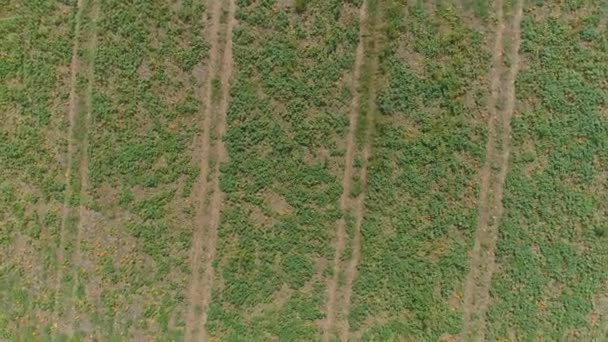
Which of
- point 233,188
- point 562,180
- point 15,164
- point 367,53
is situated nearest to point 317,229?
point 233,188

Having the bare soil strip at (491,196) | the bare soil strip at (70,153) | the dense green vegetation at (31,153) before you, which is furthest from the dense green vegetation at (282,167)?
the dense green vegetation at (31,153)

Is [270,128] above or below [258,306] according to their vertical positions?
above

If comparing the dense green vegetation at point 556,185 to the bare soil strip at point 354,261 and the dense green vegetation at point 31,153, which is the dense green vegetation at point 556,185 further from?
the dense green vegetation at point 31,153

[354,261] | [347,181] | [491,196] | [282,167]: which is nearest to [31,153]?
[282,167]

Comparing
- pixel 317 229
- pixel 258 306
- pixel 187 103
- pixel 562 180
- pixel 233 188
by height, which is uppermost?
pixel 187 103

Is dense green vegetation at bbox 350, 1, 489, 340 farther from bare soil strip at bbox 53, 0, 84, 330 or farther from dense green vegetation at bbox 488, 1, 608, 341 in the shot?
bare soil strip at bbox 53, 0, 84, 330

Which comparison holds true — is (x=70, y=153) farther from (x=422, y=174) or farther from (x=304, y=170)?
(x=422, y=174)

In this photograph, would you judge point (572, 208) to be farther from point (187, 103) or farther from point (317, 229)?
point (187, 103)
